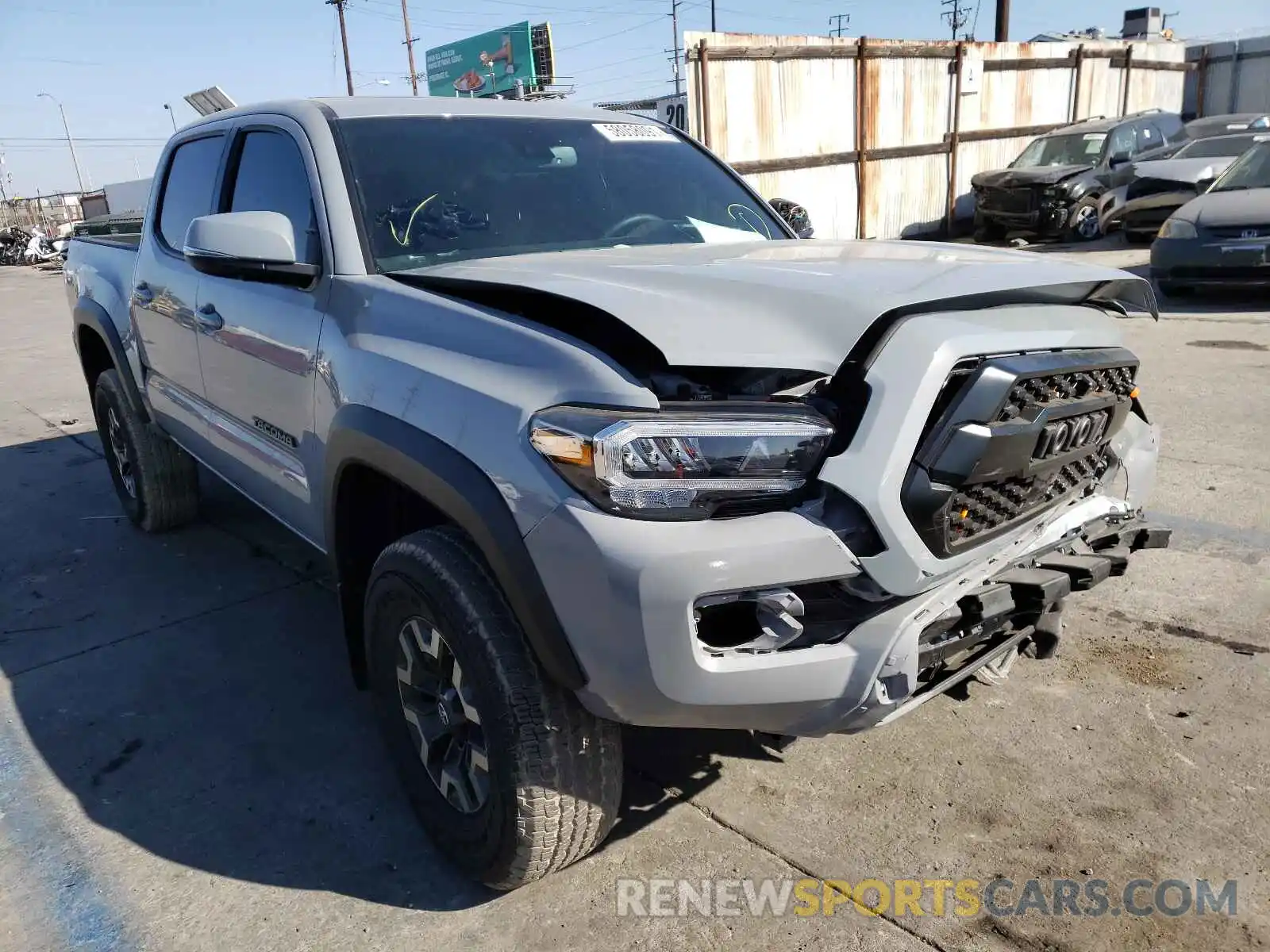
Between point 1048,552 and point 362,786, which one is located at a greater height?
point 1048,552

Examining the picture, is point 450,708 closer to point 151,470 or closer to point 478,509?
point 478,509

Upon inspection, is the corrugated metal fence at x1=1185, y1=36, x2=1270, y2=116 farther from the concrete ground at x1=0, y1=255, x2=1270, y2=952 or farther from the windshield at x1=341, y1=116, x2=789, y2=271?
the windshield at x1=341, y1=116, x2=789, y2=271

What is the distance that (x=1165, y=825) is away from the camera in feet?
8.14

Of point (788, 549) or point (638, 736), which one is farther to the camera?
point (638, 736)

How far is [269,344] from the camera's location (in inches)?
120

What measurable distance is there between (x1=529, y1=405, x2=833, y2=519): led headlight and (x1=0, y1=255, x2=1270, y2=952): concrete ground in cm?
107

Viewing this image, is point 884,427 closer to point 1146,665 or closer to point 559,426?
point 559,426

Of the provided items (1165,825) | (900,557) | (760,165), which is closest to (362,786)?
(900,557)

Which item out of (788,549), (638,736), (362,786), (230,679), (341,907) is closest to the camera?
(788,549)

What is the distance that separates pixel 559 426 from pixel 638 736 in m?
1.43

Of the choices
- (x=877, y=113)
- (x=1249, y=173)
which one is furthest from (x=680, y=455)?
(x=877, y=113)

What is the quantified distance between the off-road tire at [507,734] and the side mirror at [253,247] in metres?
0.93

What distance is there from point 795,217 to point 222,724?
3.14m

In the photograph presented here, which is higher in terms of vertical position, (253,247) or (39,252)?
(253,247)
